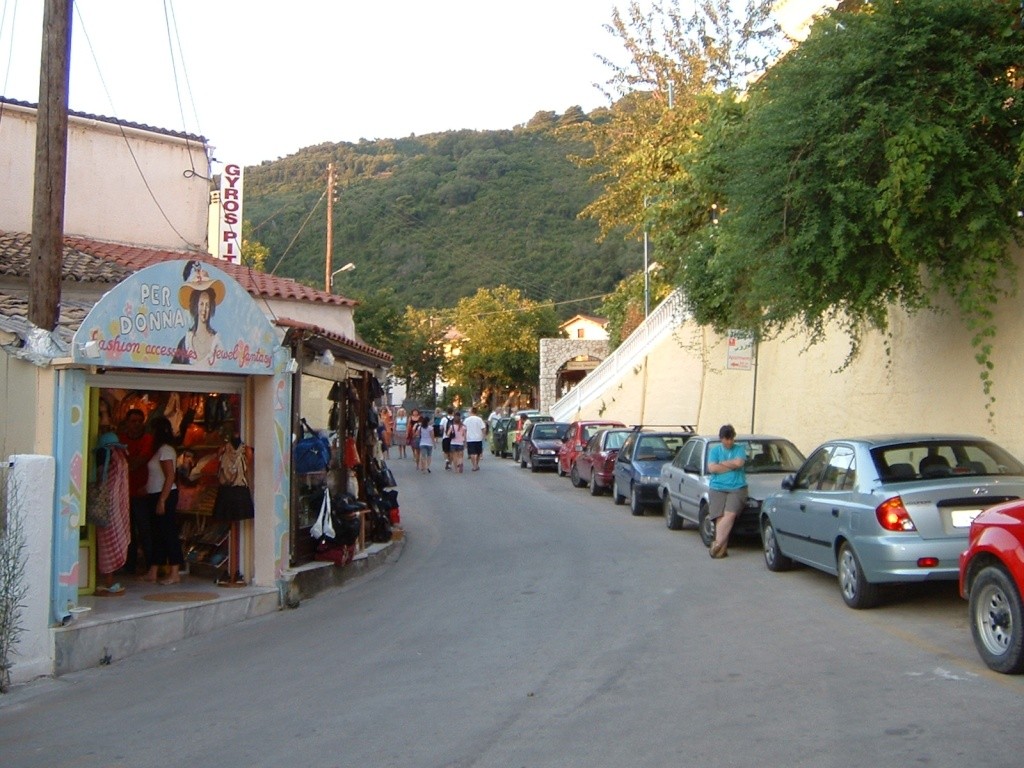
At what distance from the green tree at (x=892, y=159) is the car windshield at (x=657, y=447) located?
6.52 meters

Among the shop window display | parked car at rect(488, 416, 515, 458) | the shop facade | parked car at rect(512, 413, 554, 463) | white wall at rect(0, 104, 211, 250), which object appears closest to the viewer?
the shop facade

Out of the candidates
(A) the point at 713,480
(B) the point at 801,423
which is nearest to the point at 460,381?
(B) the point at 801,423

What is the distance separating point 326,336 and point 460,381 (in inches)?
2264

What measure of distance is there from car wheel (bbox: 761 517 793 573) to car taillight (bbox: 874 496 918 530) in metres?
2.92

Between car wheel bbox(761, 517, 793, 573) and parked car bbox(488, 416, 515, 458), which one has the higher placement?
parked car bbox(488, 416, 515, 458)

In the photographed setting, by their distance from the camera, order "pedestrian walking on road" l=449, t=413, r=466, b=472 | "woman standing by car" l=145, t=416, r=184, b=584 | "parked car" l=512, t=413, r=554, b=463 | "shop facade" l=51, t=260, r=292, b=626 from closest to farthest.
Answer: "shop facade" l=51, t=260, r=292, b=626
"woman standing by car" l=145, t=416, r=184, b=584
"pedestrian walking on road" l=449, t=413, r=466, b=472
"parked car" l=512, t=413, r=554, b=463

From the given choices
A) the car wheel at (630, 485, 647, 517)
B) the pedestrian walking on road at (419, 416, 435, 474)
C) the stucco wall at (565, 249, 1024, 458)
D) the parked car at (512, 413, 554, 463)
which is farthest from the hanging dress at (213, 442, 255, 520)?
the parked car at (512, 413, 554, 463)

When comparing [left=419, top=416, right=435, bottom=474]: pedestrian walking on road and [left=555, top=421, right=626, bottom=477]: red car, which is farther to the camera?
[left=419, top=416, right=435, bottom=474]: pedestrian walking on road

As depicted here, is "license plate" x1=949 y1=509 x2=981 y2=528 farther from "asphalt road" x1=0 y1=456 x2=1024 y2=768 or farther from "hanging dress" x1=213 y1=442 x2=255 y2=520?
"hanging dress" x1=213 y1=442 x2=255 y2=520

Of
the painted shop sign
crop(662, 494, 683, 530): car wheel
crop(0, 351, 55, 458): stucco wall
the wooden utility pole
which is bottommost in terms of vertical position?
crop(662, 494, 683, 530): car wheel

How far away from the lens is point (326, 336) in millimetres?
12695

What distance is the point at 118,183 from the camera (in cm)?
1955

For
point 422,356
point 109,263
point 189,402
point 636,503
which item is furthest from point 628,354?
point 422,356

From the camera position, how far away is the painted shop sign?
9164mm
